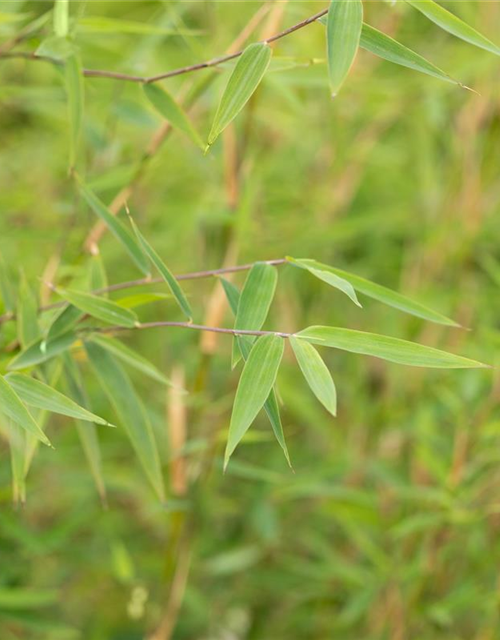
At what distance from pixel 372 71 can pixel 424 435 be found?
0.63 metres

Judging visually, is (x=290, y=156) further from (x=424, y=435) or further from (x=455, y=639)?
(x=455, y=639)

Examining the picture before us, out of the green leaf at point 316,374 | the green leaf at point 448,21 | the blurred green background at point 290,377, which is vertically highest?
the green leaf at point 448,21

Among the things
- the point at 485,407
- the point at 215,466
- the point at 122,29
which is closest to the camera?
the point at 122,29

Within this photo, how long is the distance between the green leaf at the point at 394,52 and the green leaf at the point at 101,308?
0.28m

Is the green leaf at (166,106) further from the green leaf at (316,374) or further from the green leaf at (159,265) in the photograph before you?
the green leaf at (316,374)

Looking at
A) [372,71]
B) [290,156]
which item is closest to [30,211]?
[290,156]

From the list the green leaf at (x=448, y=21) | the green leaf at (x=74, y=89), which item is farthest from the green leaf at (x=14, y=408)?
the green leaf at (x=448, y=21)

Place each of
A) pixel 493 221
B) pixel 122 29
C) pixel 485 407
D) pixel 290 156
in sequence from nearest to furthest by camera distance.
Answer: pixel 122 29
pixel 485 407
pixel 493 221
pixel 290 156

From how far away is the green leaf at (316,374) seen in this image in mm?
681

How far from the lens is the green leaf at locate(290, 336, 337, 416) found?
68 centimetres

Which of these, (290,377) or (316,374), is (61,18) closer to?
(316,374)

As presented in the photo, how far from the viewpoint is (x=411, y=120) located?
5.28ft

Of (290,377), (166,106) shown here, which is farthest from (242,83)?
(290,377)

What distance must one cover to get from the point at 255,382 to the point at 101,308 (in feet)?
0.57
